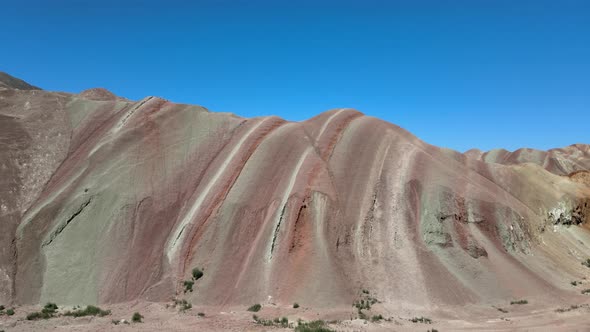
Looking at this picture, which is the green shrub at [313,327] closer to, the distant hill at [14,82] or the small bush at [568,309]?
the small bush at [568,309]

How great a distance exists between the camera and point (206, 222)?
24.7 m

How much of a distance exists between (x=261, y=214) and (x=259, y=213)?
16 cm

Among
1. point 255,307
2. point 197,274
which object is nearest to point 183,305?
point 197,274

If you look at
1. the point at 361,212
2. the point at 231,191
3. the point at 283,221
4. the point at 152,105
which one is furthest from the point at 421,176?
the point at 152,105

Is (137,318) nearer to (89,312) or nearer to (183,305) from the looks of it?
(183,305)

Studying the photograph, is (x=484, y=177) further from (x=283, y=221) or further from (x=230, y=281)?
(x=230, y=281)

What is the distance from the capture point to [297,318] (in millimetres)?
18984

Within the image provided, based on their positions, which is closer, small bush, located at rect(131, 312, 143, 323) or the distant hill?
small bush, located at rect(131, 312, 143, 323)

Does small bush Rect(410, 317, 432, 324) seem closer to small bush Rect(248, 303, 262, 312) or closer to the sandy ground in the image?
the sandy ground

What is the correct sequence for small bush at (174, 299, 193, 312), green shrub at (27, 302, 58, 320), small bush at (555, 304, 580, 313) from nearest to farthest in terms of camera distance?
green shrub at (27, 302, 58, 320) → small bush at (174, 299, 193, 312) → small bush at (555, 304, 580, 313)

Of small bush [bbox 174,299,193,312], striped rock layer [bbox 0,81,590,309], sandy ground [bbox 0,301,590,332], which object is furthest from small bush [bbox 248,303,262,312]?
small bush [bbox 174,299,193,312]

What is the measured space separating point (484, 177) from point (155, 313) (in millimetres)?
24637

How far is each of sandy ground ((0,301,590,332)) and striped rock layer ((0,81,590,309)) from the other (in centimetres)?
96

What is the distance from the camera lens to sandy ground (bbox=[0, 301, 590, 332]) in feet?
57.8
